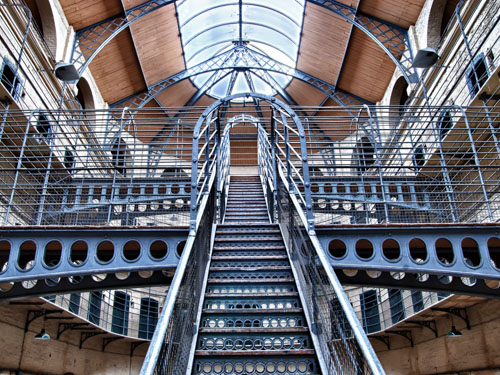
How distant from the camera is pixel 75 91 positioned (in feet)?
42.6

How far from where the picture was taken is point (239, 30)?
18656 millimetres

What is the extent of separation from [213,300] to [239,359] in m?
0.90

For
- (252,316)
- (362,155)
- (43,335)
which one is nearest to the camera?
(252,316)

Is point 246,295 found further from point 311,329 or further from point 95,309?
point 95,309

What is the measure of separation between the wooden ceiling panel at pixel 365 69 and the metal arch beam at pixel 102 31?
6.78 meters

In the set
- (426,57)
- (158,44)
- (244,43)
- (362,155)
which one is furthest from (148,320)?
(244,43)

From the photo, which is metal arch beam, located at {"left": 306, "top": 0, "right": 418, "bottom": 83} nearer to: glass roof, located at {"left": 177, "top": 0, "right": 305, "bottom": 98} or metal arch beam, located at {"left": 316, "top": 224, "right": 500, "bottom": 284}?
glass roof, located at {"left": 177, "top": 0, "right": 305, "bottom": 98}

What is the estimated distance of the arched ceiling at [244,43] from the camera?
13.6 m

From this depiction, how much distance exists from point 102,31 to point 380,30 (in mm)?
9013

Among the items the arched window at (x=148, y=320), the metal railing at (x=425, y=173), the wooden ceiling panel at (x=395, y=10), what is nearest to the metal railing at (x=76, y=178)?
the metal railing at (x=425, y=173)

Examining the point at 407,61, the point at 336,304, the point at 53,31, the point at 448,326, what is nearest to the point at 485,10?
the point at 407,61

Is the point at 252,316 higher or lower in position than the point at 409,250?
lower

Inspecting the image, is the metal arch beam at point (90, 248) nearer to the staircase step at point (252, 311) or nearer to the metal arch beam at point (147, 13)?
the staircase step at point (252, 311)

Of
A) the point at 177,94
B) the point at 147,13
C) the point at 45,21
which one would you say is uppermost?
the point at 177,94
